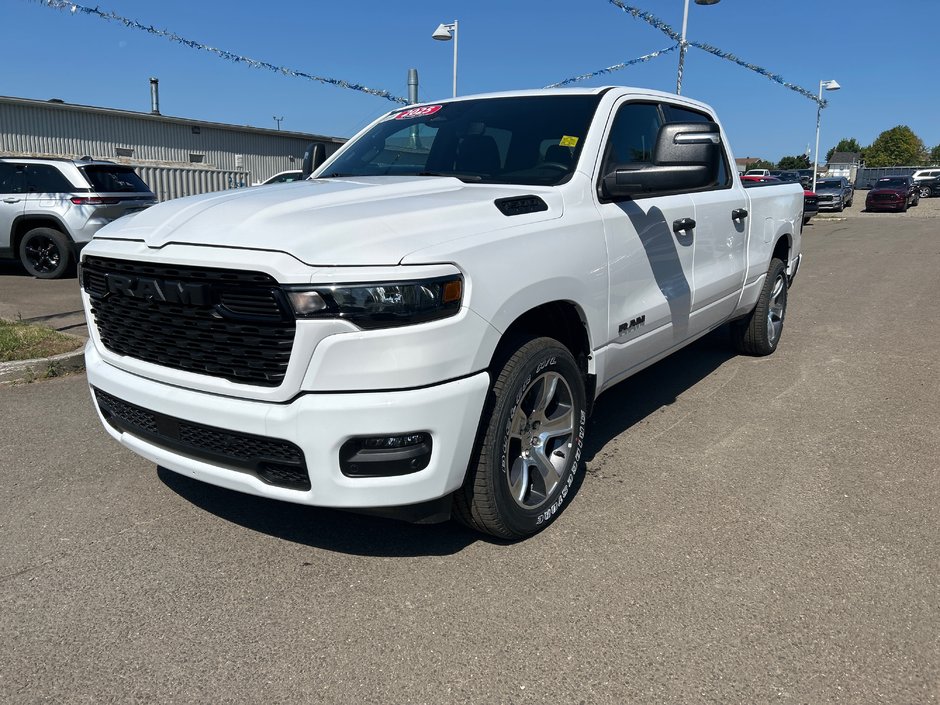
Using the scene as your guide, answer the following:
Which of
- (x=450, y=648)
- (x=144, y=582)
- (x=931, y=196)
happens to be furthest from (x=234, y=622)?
(x=931, y=196)

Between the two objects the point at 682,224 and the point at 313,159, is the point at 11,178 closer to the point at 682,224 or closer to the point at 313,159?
the point at 313,159

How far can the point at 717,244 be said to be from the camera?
476cm

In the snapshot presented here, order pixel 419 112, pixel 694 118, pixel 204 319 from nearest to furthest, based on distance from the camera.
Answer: pixel 204 319 < pixel 419 112 < pixel 694 118

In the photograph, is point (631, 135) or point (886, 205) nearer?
point (631, 135)

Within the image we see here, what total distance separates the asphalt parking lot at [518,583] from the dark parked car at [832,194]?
31.8 meters

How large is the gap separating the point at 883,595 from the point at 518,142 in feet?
8.39

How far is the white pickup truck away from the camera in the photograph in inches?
99.2

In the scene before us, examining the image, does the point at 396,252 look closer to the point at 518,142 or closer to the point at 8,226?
the point at 518,142

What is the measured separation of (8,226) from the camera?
1095cm

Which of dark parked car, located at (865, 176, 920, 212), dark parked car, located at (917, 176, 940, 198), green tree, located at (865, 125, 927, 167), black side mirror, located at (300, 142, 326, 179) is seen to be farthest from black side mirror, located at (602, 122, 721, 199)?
green tree, located at (865, 125, 927, 167)

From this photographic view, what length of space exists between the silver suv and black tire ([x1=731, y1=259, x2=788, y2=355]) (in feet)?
28.4

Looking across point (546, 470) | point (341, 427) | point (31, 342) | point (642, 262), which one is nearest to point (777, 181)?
point (642, 262)

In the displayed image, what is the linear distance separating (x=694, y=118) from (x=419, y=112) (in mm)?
1916

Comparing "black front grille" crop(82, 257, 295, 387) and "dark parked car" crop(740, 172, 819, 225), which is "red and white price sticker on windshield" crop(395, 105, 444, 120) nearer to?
"black front grille" crop(82, 257, 295, 387)
